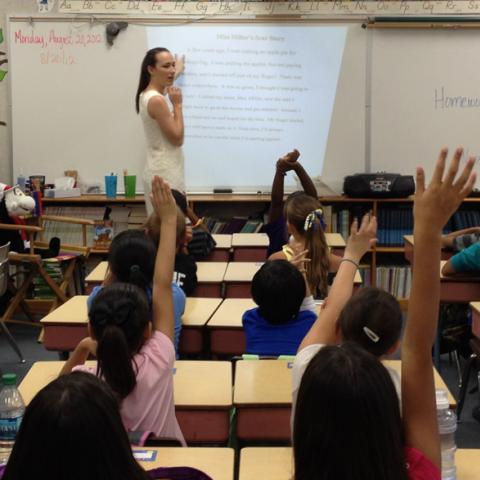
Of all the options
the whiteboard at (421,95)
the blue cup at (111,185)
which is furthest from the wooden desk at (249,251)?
the whiteboard at (421,95)

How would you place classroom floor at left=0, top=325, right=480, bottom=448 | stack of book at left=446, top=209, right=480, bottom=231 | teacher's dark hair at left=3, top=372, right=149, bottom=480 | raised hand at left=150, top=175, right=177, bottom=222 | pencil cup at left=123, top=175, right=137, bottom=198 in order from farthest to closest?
stack of book at left=446, top=209, right=480, bottom=231 < pencil cup at left=123, top=175, right=137, bottom=198 < classroom floor at left=0, top=325, right=480, bottom=448 < raised hand at left=150, top=175, right=177, bottom=222 < teacher's dark hair at left=3, top=372, right=149, bottom=480

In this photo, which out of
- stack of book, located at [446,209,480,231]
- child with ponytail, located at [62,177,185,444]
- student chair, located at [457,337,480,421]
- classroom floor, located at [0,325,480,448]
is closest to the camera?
child with ponytail, located at [62,177,185,444]

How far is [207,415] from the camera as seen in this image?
7.61 ft

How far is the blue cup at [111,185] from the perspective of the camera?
5988 mm

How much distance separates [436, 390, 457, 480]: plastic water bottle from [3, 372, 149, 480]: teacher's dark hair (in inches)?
37.8

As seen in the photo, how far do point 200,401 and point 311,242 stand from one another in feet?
4.49

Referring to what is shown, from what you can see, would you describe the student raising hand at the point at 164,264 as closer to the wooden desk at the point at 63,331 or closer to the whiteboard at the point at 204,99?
the wooden desk at the point at 63,331

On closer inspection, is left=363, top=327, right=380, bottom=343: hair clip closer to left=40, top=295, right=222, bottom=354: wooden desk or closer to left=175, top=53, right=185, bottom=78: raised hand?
left=40, top=295, right=222, bottom=354: wooden desk

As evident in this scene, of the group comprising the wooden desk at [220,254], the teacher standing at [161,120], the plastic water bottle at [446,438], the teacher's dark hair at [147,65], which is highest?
the teacher's dark hair at [147,65]

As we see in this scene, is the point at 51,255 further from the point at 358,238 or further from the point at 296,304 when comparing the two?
the point at 358,238

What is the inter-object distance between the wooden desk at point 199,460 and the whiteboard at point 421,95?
4.58m

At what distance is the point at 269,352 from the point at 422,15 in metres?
4.15

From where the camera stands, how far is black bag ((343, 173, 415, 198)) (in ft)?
19.3

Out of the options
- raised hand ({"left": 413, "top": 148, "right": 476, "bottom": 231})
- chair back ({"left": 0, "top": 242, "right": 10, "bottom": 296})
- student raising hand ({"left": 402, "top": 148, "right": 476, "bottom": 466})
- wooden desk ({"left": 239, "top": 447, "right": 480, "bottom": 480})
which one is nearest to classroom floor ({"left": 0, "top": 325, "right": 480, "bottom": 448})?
chair back ({"left": 0, "top": 242, "right": 10, "bottom": 296})
